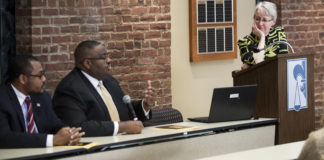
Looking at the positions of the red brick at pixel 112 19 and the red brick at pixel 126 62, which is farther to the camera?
the red brick at pixel 126 62

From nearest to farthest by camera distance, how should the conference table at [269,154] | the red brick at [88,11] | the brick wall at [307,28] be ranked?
the conference table at [269,154] < the red brick at [88,11] < the brick wall at [307,28]

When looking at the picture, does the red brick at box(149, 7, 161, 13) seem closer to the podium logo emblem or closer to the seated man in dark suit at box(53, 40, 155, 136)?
the seated man in dark suit at box(53, 40, 155, 136)

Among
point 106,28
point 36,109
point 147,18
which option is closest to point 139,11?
point 147,18

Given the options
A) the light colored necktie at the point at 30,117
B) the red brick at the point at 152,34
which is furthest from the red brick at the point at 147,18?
the light colored necktie at the point at 30,117

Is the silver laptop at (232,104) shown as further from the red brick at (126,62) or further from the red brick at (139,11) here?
the red brick at (139,11)

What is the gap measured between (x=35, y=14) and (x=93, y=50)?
1.24 meters

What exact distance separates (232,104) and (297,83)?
0.74 m

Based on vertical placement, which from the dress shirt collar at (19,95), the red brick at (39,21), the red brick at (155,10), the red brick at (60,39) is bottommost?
the dress shirt collar at (19,95)

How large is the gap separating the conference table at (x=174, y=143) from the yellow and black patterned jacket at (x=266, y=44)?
696mm

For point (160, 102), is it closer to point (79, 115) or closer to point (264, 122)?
point (264, 122)

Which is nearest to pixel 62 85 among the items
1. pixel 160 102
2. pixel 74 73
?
pixel 74 73

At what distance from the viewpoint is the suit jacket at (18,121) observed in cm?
416

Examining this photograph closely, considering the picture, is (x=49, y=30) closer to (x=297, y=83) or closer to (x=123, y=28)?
(x=123, y=28)

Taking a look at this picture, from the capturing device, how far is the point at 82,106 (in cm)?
486
